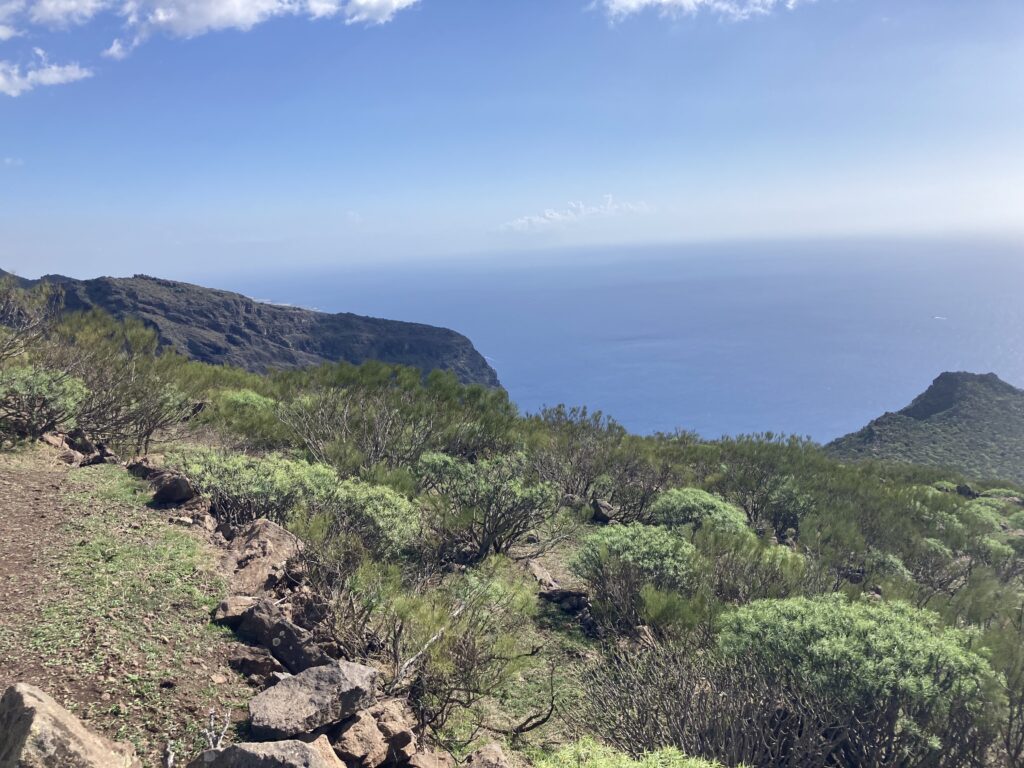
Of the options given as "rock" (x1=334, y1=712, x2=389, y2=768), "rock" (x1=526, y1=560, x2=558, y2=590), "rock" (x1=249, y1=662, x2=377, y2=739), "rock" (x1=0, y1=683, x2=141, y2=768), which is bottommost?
"rock" (x1=526, y1=560, x2=558, y2=590)

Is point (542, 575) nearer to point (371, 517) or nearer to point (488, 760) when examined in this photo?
point (371, 517)

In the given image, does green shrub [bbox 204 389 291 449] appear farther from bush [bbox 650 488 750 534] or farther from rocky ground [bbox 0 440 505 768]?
bush [bbox 650 488 750 534]

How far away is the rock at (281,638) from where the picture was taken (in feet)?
17.1

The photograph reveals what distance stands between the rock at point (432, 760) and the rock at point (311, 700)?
59 centimetres

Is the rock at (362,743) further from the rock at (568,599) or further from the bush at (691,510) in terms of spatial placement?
the bush at (691,510)

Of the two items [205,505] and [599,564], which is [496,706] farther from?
[205,505]

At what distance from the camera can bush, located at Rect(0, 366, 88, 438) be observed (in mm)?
9758

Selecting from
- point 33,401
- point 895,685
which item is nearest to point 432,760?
point 895,685

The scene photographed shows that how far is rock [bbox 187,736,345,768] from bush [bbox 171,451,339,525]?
16.4ft

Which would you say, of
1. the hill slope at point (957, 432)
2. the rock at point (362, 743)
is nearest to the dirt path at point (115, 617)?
the rock at point (362, 743)

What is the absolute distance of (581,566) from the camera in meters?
9.62

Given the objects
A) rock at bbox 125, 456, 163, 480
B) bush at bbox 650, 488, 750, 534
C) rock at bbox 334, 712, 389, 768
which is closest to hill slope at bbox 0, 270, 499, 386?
bush at bbox 650, 488, 750, 534

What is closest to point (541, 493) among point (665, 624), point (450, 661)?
point (665, 624)

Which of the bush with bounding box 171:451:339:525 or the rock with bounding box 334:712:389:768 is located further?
the bush with bounding box 171:451:339:525
